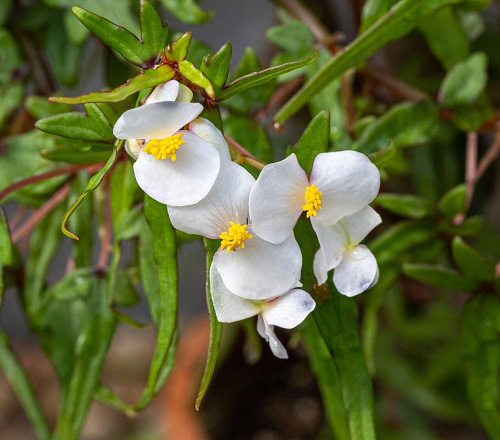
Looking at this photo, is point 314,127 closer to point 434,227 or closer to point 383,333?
point 434,227

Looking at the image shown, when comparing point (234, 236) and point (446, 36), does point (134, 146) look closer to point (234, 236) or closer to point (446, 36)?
point (234, 236)

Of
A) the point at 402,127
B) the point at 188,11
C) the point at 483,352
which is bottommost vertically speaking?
the point at 483,352

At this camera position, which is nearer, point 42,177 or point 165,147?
point 165,147

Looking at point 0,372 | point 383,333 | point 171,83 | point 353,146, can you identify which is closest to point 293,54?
point 353,146

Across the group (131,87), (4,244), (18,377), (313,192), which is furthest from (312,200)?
(18,377)

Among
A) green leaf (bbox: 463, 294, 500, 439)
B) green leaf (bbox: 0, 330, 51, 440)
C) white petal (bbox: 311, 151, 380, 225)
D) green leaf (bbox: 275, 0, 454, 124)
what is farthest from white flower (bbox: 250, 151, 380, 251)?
green leaf (bbox: 0, 330, 51, 440)

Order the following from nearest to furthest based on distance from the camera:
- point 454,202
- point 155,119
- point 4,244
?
point 155,119, point 4,244, point 454,202

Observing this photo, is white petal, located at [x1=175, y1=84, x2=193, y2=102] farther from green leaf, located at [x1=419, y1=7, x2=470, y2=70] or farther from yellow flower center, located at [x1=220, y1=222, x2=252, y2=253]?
green leaf, located at [x1=419, y1=7, x2=470, y2=70]
